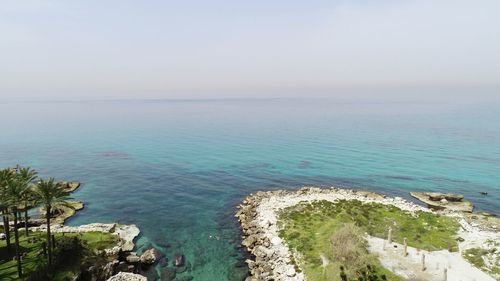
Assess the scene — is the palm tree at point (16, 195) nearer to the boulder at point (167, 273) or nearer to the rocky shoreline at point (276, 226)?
the boulder at point (167, 273)

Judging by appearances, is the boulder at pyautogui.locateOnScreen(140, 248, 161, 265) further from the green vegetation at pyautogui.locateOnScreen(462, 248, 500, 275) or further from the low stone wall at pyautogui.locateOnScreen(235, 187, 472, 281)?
the green vegetation at pyautogui.locateOnScreen(462, 248, 500, 275)

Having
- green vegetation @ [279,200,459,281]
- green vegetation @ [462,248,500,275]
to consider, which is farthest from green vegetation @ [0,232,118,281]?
green vegetation @ [462,248,500,275]

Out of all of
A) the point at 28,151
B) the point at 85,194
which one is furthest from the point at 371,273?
the point at 28,151

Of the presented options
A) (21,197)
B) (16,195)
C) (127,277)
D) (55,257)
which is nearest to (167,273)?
(127,277)

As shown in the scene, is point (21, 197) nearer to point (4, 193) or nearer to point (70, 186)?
point (4, 193)

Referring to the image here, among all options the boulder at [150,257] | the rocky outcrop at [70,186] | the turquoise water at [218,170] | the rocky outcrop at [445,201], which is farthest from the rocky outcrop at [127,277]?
the rocky outcrop at [445,201]

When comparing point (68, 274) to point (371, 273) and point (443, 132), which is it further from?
point (443, 132)
